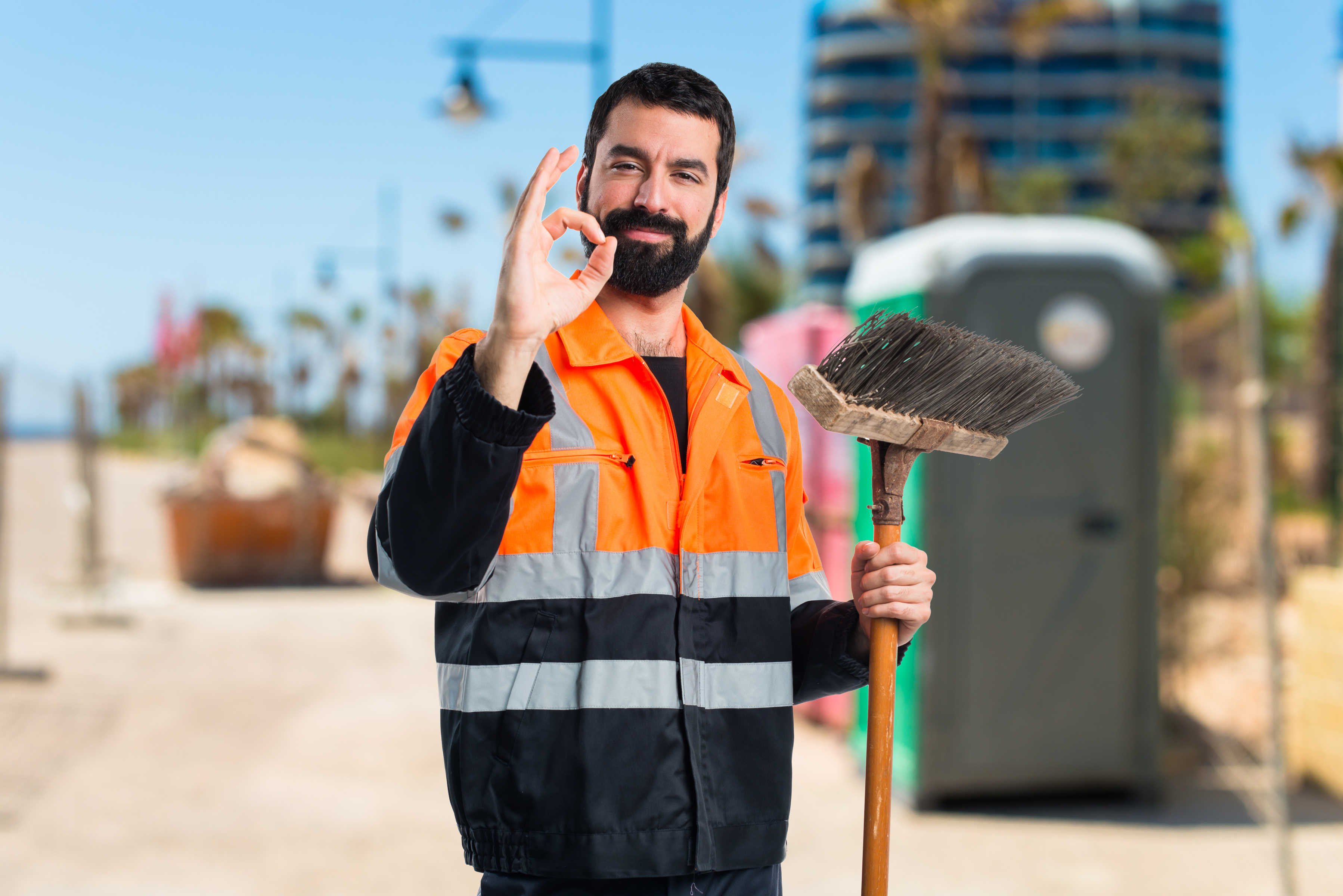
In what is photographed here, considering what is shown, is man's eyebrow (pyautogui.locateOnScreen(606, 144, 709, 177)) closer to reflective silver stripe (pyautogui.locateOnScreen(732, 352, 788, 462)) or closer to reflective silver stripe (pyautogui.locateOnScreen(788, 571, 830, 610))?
reflective silver stripe (pyautogui.locateOnScreen(732, 352, 788, 462))

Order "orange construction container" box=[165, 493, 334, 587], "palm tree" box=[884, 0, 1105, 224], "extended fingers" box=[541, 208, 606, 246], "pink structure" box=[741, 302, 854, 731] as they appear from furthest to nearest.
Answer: "palm tree" box=[884, 0, 1105, 224], "orange construction container" box=[165, 493, 334, 587], "pink structure" box=[741, 302, 854, 731], "extended fingers" box=[541, 208, 606, 246]

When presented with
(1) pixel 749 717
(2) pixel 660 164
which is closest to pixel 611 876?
(1) pixel 749 717

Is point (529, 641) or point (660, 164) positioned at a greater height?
point (660, 164)

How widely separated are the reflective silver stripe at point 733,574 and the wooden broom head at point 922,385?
9.3 inches

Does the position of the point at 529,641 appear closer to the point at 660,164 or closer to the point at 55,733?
the point at 660,164

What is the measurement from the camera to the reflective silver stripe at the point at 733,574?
5.88ft

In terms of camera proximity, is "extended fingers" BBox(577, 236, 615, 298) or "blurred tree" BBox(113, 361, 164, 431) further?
"blurred tree" BBox(113, 361, 164, 431)

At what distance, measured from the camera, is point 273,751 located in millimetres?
7004

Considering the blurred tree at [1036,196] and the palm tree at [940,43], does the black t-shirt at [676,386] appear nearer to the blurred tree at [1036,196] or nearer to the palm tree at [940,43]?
the palm tree at [940,43]

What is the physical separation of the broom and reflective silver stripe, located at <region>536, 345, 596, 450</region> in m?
0.34

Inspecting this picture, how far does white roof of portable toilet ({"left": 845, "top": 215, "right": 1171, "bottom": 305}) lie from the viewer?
568cm

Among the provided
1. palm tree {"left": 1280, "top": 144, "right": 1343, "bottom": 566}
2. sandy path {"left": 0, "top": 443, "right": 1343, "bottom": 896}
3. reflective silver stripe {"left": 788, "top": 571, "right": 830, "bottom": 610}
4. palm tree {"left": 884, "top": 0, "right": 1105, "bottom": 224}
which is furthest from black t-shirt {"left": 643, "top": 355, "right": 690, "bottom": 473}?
palm tree {"left": 884, "top": 0, "right": 1105, "bottom": 224}

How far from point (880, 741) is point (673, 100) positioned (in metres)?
1.05

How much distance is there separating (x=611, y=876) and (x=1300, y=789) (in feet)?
19.8
